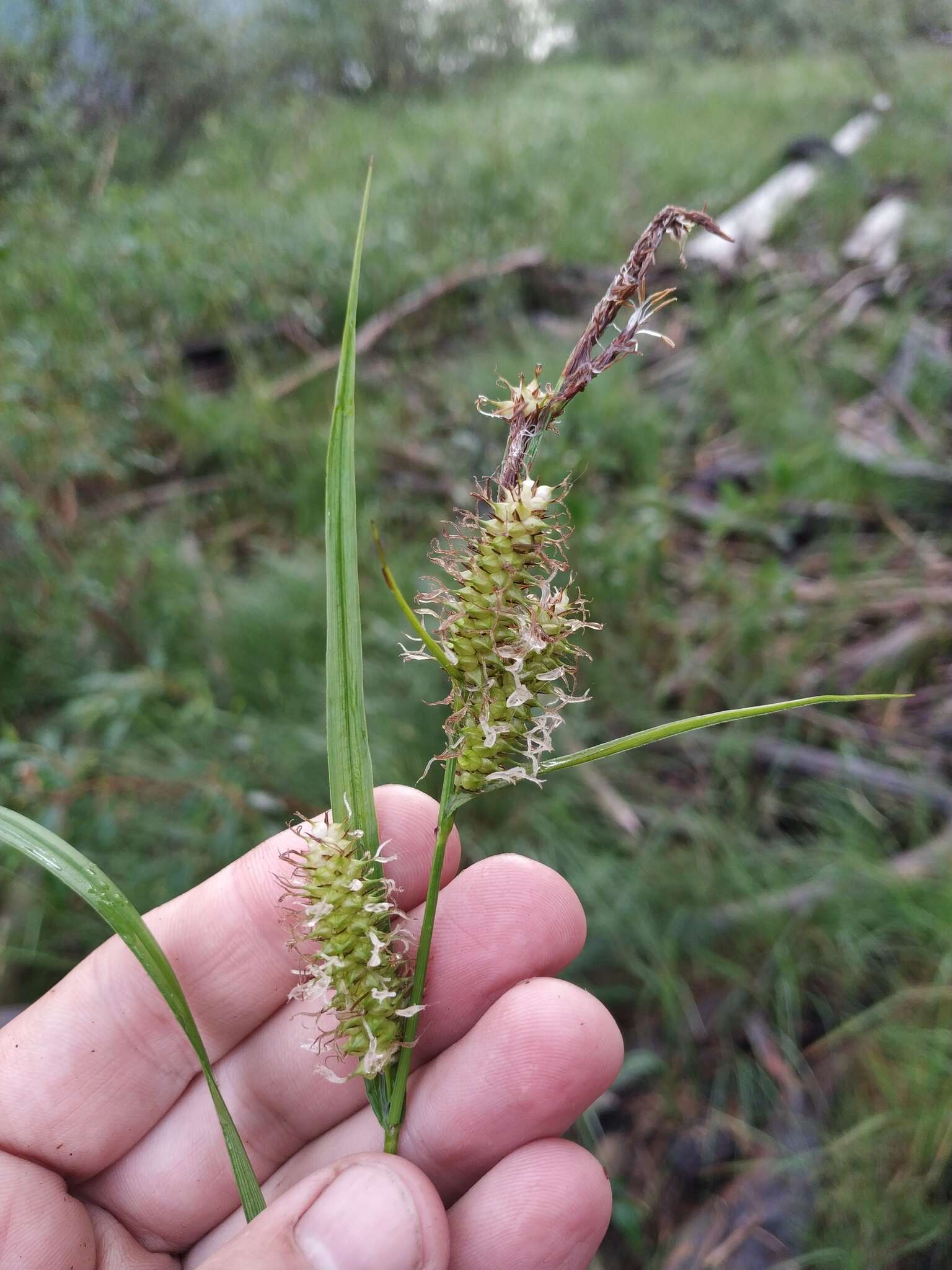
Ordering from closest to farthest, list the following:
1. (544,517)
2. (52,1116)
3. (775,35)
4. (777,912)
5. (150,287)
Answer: (544,517)
(52,1116)
(777,912)
(150,287)
(775,35)

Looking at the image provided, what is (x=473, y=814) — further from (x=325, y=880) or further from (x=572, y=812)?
(x=325, y=880)

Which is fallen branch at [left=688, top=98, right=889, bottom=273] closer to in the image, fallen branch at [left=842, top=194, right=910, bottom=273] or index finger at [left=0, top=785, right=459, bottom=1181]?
fallen branch at [left=842, top=194, right=910, bottom=273]

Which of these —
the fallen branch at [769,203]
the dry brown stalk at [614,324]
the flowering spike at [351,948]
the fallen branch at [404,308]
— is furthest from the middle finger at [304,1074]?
the fallen branch at [769,203]

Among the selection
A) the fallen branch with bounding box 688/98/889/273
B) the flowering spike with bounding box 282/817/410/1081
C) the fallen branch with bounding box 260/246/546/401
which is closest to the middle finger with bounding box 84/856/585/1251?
the flowering spike with bounding box 282/817/410/1081

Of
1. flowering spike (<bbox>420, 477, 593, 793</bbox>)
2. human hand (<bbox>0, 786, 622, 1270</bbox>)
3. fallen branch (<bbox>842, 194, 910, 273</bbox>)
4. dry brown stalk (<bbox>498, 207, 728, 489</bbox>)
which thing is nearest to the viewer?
dry brown stalk (<bbox>498, 207, 728, 489</bbox>)

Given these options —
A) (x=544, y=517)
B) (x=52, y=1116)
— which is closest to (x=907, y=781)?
(x=544, y=517)

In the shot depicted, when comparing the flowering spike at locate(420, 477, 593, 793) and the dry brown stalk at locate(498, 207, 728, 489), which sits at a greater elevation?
the dry brown stalk at locate(498, 207, 728, 489)
